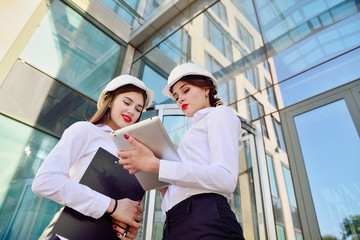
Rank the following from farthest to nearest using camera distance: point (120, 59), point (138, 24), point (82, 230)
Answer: point (138, 24) < point (120, 59) < point (82, 230)

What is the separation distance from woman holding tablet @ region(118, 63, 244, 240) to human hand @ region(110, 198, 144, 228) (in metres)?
0.20

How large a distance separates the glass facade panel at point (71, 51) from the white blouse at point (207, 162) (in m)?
4.79

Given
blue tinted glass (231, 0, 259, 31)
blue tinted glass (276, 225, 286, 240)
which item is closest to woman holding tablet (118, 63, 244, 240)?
blue tinted glass (276, 225, 286, 240)

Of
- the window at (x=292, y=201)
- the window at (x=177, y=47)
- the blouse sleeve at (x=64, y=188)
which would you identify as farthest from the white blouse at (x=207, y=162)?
the window at (x=177, y=47)

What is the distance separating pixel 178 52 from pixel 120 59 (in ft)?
6.78

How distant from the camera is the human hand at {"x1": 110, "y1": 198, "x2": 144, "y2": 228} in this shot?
1.19 meters

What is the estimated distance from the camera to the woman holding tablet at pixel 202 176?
0.90m

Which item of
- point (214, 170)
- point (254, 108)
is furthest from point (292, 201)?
point (214, 170)

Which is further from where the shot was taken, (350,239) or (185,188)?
(350,239)

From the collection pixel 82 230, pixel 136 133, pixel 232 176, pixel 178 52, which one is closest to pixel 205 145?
pixel 232 176

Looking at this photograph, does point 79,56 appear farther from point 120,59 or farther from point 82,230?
point 82,230

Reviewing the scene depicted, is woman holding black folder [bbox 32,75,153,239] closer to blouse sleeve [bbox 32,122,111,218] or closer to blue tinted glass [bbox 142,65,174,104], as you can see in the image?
blouse sleeve [bbox 32,122,111,218]

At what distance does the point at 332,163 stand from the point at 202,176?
3506mm

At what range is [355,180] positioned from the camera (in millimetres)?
3186
